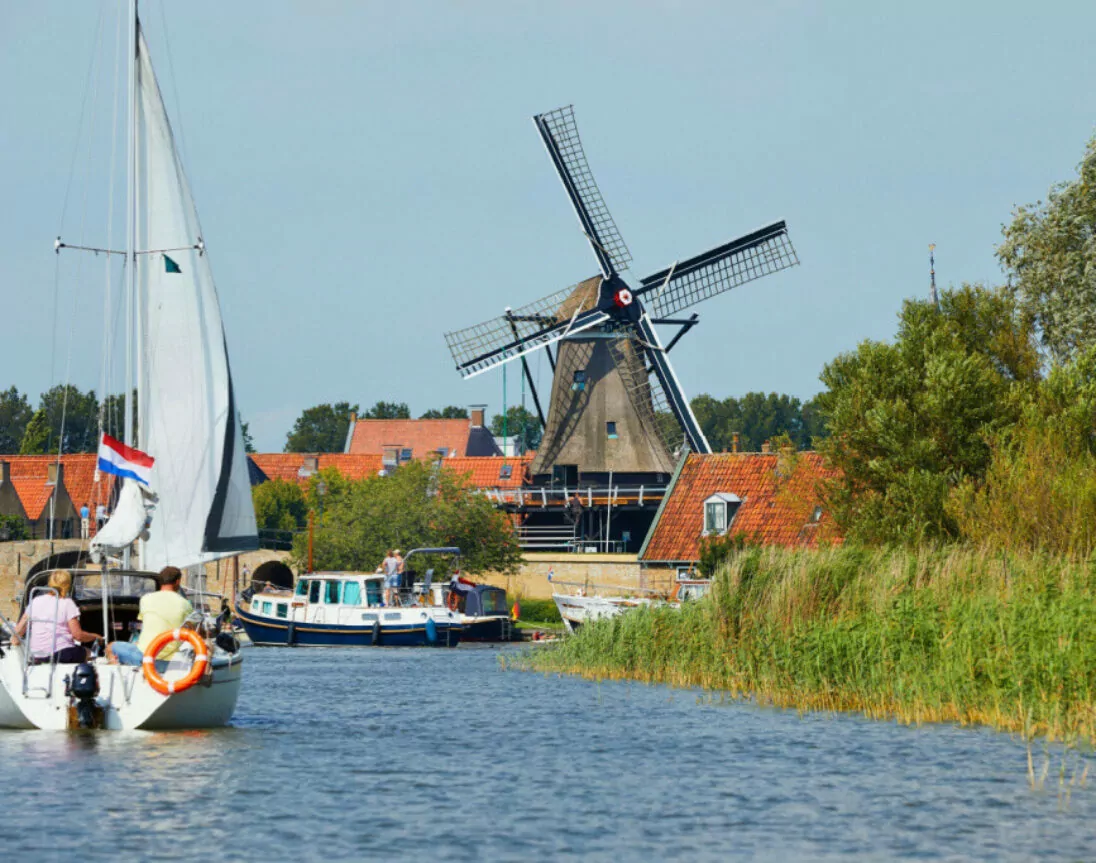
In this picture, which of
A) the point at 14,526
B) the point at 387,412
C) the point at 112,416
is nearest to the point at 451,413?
the point at 387,412

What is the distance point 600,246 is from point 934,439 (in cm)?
2452

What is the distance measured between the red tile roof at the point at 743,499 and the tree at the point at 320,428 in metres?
115

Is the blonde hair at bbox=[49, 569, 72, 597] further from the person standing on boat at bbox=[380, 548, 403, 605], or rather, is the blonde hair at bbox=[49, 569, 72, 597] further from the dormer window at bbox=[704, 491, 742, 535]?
the dormer window at bbox=[704, 491, 742, 535]

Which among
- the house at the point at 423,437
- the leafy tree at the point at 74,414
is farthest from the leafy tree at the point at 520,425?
the leafy tree at the point at 74,414

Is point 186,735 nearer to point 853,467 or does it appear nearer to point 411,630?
point 853,467

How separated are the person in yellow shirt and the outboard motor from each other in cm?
42

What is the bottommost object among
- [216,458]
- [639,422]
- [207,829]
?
[207,829]

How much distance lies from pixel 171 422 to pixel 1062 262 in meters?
32.3

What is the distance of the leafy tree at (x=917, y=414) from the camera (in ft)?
156

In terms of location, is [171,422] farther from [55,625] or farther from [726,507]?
[726,507]

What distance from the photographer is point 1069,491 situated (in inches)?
1487

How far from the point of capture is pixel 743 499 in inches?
2495

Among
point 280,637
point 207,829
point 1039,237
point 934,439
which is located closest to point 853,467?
point 934,439

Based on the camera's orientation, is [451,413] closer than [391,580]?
No
